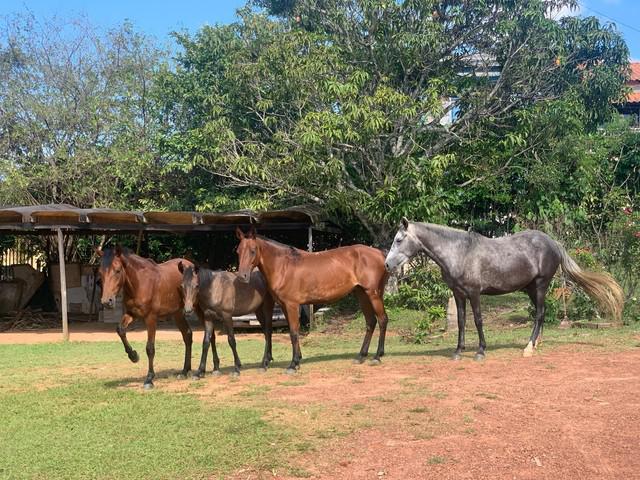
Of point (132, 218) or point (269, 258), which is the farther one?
point (132, 218)

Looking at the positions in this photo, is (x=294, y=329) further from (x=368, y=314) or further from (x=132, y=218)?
(x=132, y=218)

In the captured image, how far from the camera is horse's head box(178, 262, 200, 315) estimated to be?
27.7 ft

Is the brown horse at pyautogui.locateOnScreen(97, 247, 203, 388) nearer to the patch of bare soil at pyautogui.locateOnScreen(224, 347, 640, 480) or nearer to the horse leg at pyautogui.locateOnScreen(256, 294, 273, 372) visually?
the horse leg at pyautogui.locateOnScreen(256, 294, 273, 372)

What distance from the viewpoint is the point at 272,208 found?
16.8m

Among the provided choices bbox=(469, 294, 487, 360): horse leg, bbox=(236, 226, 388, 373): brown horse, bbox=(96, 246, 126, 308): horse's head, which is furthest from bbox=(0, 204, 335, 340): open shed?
bbox=(96, 246, 126, 308): horse's head

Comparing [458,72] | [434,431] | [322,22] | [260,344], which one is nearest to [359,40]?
[322,22]

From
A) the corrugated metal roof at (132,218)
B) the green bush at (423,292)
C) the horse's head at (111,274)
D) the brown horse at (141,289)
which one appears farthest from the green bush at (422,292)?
the horse's head at (111,274)

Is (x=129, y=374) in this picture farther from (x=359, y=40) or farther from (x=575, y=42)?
(x=575, y=42)

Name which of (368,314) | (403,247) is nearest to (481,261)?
(403,247)

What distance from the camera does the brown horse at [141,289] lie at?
818cm

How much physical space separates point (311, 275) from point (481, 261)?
2490mm

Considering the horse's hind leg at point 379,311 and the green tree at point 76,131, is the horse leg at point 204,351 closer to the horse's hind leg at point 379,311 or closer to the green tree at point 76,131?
the horse's hind leg at point 379,311

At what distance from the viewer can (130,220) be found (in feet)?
50.7

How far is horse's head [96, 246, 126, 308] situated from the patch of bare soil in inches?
75.1
